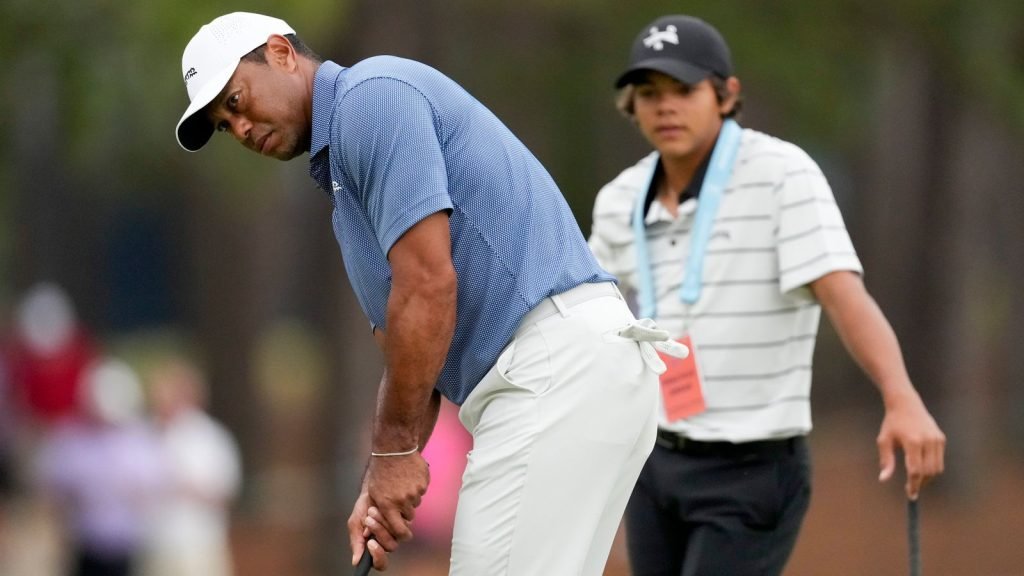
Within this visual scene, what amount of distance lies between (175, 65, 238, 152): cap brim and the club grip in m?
1.10

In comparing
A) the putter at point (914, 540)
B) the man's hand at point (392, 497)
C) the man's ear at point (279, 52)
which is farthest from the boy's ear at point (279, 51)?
the putter at point (914, 540)

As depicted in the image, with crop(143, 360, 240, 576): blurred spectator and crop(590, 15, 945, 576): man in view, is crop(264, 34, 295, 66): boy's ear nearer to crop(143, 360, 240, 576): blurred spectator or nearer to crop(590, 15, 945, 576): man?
crop(590, 15, 945, 576): man

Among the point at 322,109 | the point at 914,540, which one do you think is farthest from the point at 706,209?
the point at 322,109

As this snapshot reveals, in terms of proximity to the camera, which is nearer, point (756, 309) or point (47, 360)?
point (756, 309)

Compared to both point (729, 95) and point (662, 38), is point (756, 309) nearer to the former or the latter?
point (729, 95)

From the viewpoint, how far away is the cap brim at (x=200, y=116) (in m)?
4.27

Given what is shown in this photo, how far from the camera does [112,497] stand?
12203 mm

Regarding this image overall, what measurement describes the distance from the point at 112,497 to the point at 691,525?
24.6 ft

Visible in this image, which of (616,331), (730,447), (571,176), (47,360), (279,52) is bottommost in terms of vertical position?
(47,360)

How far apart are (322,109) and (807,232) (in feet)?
5.38

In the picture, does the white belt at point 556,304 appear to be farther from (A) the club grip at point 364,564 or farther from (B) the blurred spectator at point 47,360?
(B) the blurred spectator at point 47,360

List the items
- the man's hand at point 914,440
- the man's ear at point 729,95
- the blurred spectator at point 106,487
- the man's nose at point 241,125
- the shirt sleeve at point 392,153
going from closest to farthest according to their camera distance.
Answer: the shirt sleeve at point 392,153, the man's nose at point 241,125, the man's hand at point 914,440, the man's ear at point 729,95, the blurred spectator at point 106,487

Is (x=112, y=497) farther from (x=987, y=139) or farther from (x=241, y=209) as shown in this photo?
(x=987, y=139)

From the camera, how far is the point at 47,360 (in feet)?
47.1
